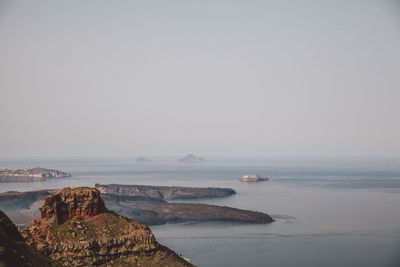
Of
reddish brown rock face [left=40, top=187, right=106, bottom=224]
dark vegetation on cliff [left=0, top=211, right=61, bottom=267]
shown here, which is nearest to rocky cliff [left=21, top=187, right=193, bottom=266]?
reddish brown rock face [left=40, top=187, right=106, bottom=224]

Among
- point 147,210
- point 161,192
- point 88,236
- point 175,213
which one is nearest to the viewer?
point 88,236

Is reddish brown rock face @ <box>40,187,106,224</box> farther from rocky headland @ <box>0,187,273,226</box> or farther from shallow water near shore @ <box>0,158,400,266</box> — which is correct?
rocky headland @ <box>0,187,273,226</box>

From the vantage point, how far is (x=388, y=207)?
3954 inches

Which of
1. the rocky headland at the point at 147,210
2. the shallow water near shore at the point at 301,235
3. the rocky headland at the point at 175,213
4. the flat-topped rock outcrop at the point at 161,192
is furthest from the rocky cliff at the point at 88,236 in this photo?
the flat-topped rock outcrop at the point at 161,192

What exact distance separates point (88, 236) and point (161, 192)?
10616 cm

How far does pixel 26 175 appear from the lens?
16088 centimetres

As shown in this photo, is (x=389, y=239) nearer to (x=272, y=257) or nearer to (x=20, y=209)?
(x=272, y=257)

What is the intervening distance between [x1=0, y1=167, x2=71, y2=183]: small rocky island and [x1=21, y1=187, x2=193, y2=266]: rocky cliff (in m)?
141

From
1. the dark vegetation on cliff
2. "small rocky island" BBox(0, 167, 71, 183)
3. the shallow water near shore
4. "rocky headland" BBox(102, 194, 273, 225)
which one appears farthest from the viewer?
"small rocky island" BBox(0, 167, 71, 183)

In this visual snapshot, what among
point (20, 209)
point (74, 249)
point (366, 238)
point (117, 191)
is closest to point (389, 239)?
point (366, 238)

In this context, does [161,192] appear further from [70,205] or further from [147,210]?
[70,205]

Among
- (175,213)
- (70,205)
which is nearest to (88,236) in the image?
(70,205)

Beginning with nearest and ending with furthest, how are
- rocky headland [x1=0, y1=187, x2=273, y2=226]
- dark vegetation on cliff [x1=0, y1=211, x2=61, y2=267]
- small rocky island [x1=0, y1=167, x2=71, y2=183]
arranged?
dark vegetation on cliff [x1=0, y1=211, x2=61, y2=267]
rocky headland [x1=0, y1=187, x2=273, y2=226]
small rocky island [x1=0, y1=167, x2=71, y2=183]

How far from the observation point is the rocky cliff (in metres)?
23.3
